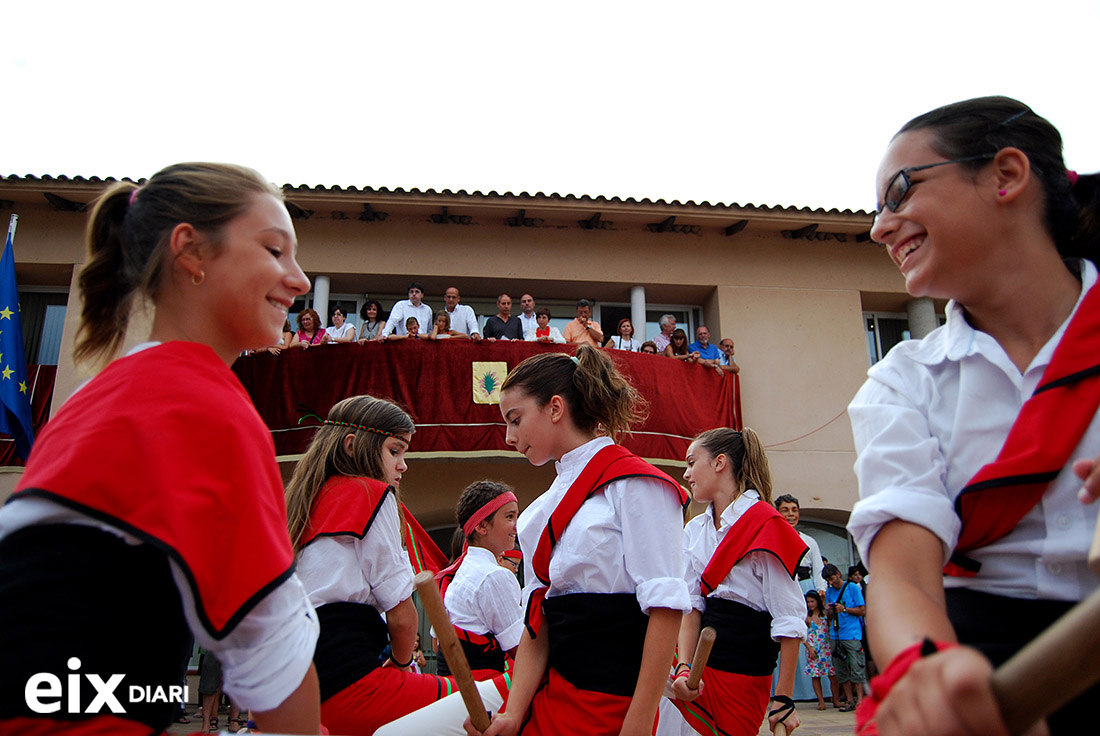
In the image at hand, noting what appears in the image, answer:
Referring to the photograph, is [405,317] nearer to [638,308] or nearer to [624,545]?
[638,308]

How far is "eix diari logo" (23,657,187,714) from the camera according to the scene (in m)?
1.13

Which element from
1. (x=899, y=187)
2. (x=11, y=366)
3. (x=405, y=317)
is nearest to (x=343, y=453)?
(x=899, y=187)

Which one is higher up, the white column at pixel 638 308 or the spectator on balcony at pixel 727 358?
the white column at pixel 638 308

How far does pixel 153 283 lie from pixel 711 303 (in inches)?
511

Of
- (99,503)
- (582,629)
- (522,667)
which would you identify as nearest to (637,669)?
(582,629)

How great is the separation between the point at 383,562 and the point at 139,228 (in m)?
2.01

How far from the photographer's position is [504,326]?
12117 mm

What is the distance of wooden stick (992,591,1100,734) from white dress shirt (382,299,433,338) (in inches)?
449

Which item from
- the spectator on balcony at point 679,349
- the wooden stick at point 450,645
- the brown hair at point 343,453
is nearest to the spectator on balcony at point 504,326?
the spectator on balcony at point 679,349

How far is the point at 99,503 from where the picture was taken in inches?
47.4

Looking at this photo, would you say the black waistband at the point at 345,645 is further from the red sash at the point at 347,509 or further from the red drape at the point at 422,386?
the red drape at the point at 422,386

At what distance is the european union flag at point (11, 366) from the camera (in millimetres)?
11062

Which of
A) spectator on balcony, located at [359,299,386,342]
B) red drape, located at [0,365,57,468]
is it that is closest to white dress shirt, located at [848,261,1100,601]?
spectator on balcony, located at [359,299,386,342]

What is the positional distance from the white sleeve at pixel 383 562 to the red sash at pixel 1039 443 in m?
2.46
